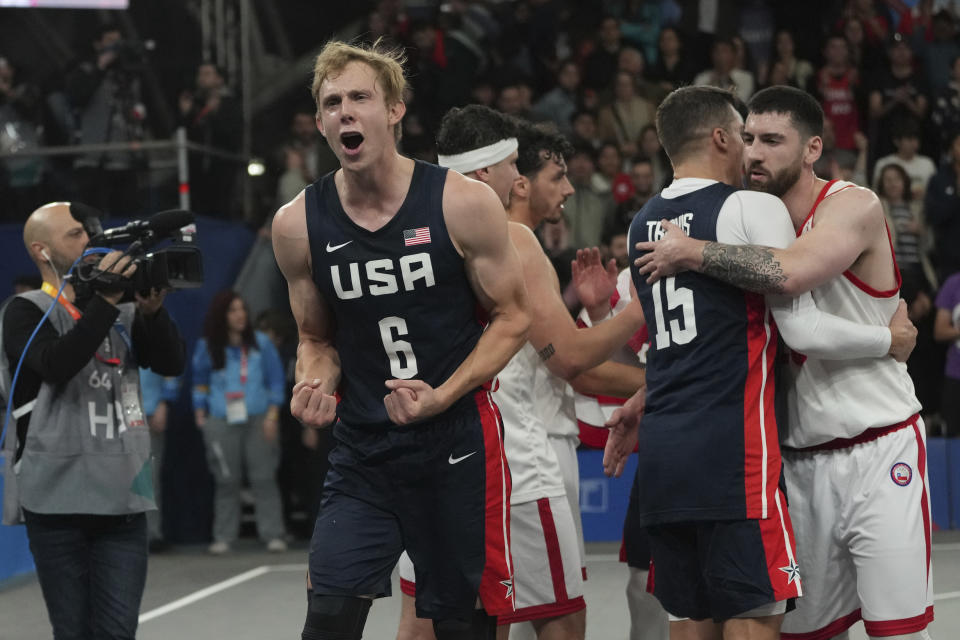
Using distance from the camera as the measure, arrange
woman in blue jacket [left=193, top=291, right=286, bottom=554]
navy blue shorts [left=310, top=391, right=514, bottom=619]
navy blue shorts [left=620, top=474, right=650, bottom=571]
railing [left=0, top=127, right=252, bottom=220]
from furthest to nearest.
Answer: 1. railing [left=0, top=127, right=252, bottom=220]
2. woman in blue jacket [left=193, top=291, right=286, bottom=554]
3. navy blue shorts [left=620, top=474, right=650, bottom=571]
4. navy blue shorts [left=310, top=391, right=514, bottom=619]

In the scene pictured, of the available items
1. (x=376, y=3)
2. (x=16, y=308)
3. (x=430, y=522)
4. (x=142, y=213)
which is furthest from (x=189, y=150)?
(x=430, y=522)

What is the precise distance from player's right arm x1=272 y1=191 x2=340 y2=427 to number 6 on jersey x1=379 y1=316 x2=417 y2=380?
0.71ft

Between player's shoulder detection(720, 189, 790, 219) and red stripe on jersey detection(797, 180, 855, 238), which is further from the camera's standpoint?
red stripe on jersey detection(797, 180, 855, 238)

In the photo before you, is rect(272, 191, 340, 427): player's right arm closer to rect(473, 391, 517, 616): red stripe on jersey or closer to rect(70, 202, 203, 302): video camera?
rect(473, 391, 517, 616): red stripe on jersey

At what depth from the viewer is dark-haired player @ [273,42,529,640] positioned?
380 centimetres

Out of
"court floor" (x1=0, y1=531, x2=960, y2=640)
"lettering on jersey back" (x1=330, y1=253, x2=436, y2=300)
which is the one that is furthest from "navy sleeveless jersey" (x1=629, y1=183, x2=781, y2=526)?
"court floor" (x1=0, y1=531, x2=960, y2=640)

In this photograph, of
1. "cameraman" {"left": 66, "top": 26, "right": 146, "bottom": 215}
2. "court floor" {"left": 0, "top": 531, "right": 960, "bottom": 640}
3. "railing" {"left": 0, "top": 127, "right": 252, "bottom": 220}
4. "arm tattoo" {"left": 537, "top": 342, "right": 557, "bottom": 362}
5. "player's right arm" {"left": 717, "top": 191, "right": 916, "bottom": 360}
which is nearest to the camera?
"player's right arm" {"left": 717, "top": 191, "right": 916, "bottom": 360}

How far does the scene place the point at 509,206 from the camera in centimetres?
519

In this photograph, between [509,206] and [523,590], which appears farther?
[509,206]

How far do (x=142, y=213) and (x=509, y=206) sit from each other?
714 centimetres

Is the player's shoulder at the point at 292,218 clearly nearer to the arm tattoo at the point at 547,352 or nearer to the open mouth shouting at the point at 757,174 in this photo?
the arm tattoo at the point at 547,352

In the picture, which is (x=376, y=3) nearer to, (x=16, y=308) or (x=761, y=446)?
(x=16, y=308)

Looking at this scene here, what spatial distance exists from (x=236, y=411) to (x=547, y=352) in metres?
6.29

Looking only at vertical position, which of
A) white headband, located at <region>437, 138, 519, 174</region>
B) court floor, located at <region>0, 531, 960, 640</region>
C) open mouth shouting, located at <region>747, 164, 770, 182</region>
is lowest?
court floor, located at <region>0, 531, 960, 640</region>
